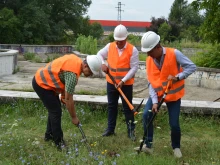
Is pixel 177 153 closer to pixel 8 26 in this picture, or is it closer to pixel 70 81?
pixel 70 81

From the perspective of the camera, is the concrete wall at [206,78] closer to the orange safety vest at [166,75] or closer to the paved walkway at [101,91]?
the paved walkway at [101,91]

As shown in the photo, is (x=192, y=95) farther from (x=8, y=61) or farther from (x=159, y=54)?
(x=8, y=61)

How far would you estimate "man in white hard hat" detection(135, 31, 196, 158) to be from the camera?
13.4 ft

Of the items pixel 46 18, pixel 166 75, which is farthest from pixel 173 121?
pixel 46 18

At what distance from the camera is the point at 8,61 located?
1173 centimetres

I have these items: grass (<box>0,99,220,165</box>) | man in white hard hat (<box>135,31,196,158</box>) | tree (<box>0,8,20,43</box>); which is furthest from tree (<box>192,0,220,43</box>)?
tree (<box>0,8,20,43</box>)

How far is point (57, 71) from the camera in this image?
4.30 m

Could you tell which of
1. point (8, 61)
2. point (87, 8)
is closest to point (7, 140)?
point (8, 61)

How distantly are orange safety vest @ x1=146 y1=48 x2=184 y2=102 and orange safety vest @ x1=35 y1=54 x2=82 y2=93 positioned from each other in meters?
0.84

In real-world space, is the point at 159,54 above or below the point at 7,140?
above

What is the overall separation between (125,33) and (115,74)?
587 millimetres

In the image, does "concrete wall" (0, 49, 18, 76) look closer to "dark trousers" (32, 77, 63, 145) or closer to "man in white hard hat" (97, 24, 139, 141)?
"man in white hard hat" (97, 24, 139, 141)

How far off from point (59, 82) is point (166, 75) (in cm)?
126

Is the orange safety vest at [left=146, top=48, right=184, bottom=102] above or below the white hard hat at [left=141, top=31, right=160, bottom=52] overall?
below
